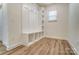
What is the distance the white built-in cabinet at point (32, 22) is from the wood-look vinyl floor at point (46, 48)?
10cm

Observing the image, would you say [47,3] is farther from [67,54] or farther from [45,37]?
[67,54]

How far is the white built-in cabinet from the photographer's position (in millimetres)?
1397

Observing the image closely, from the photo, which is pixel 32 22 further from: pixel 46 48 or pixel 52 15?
pixel 46 48

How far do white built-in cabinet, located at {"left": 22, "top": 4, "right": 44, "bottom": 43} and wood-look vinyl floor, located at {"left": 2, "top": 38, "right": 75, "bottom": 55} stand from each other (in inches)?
3.8

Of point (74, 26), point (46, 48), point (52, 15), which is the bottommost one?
point (46, 48)

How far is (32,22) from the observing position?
1.46 meters

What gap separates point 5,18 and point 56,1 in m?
A: 0.70

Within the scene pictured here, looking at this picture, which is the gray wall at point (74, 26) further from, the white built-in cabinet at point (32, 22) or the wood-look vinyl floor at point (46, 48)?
the white built-in cabinet at point (32, 22)

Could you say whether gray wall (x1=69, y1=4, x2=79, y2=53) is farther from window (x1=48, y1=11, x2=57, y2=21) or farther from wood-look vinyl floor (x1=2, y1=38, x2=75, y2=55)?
window (x1=48, y1=11, x2=57, y2=21)

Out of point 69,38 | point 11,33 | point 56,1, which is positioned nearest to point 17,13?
point 11,33

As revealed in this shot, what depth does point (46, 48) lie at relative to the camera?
54.8 inches

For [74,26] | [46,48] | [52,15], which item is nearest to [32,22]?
[52,15]

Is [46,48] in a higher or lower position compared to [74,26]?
lower

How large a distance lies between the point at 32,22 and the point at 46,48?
406 mm
